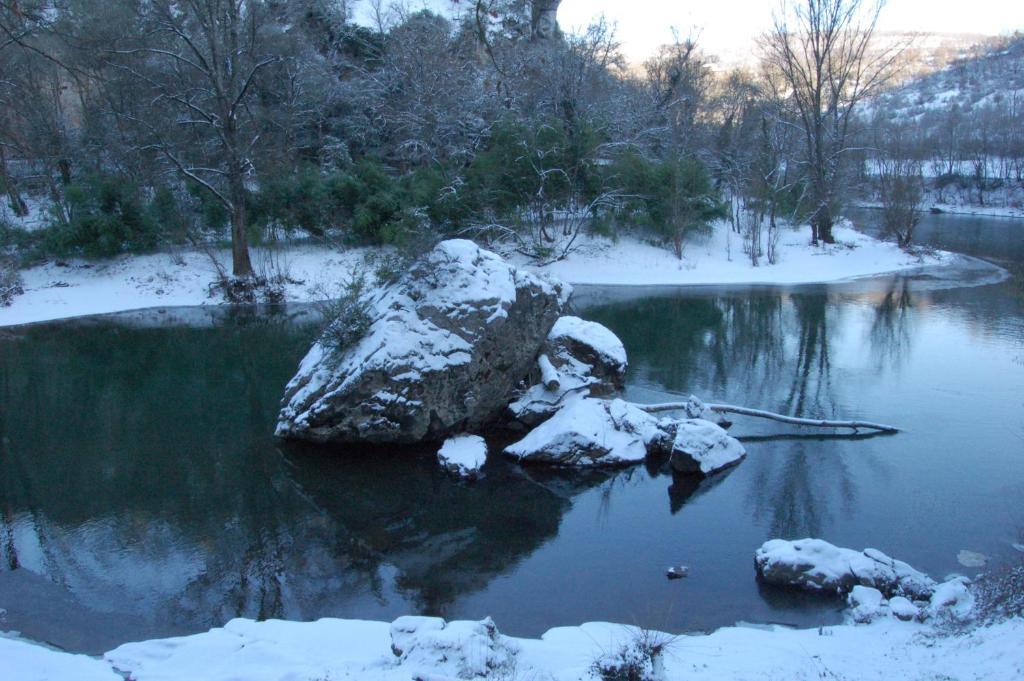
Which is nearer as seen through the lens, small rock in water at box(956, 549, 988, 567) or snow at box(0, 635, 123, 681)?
snow at box(0, 635, 123, 681)

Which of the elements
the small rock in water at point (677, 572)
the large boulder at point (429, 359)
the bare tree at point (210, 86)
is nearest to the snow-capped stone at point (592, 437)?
the large boulder at point (429, 359)

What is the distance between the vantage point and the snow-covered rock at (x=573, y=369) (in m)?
11.5

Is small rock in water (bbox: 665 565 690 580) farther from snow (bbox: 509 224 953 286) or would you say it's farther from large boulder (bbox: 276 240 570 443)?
snow (bbox: 509 224 953 286)

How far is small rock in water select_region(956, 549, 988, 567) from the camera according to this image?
720 cm

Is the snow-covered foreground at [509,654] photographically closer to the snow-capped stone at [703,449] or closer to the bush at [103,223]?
the snow-capped stone at [703,449]

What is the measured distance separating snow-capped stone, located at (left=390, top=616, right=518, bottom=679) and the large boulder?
5.05 metres

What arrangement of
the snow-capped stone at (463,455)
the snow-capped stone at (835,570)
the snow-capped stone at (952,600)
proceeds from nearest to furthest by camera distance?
the snow-capped stone at (952,600) < the snow-capped stone at (835,570) < the snow-capped stone at (463,455)

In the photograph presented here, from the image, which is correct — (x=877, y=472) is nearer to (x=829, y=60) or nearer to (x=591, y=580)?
(x=591, y=580)

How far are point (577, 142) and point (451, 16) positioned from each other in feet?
52.9

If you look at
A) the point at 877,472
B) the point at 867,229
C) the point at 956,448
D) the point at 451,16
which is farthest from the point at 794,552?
the point at 451,16

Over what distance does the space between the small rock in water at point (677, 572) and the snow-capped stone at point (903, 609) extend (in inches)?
70.4

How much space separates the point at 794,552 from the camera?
7.01 m

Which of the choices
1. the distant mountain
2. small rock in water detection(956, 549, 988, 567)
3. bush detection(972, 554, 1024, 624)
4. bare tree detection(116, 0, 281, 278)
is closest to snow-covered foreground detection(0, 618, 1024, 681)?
bush detection(972, 554, 1024, 624)

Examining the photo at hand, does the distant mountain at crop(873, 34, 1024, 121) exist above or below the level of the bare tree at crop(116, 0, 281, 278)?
above
